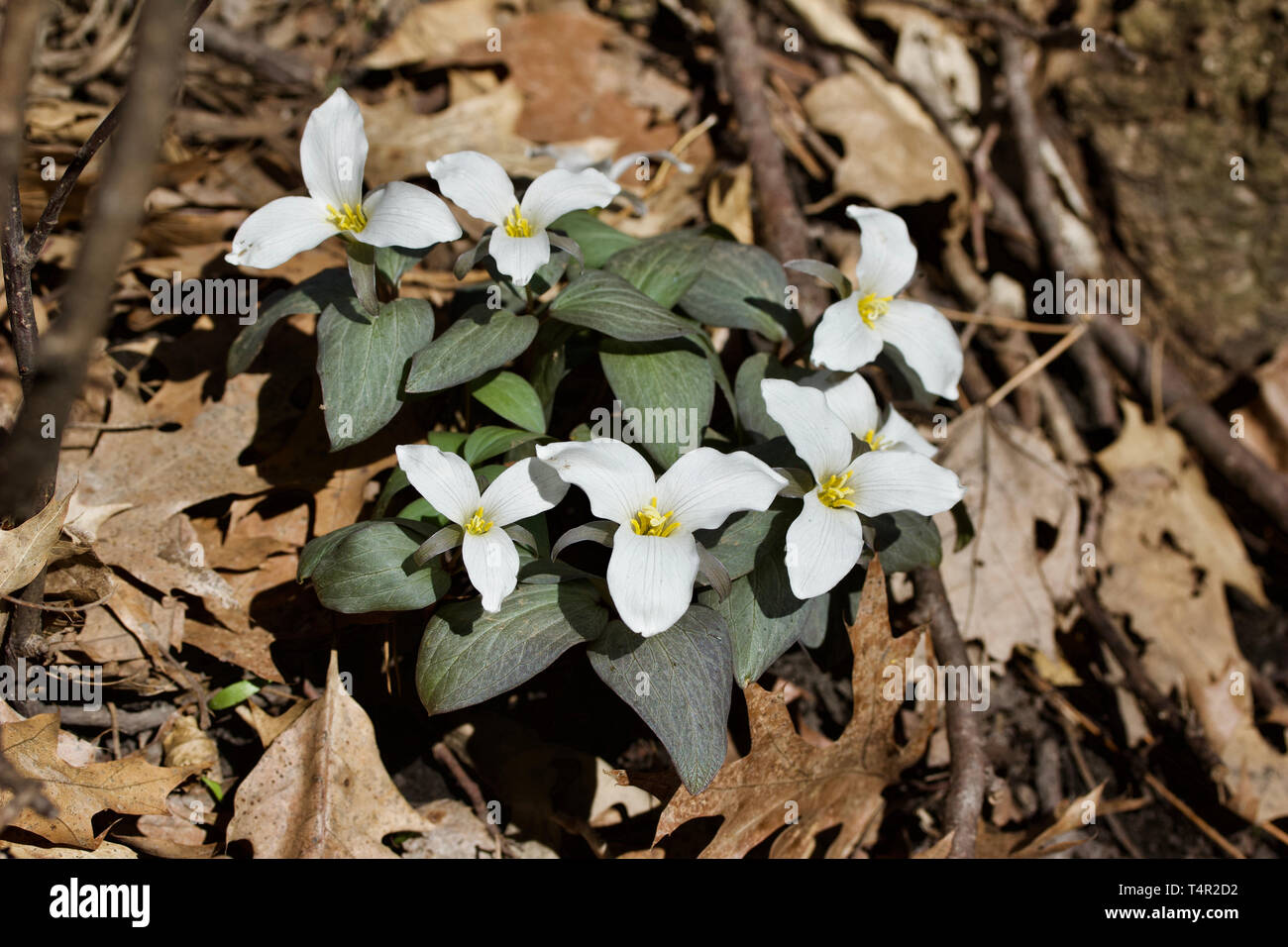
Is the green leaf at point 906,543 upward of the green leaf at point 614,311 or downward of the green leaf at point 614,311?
downward

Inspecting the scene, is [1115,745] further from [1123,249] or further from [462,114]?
[462,114]

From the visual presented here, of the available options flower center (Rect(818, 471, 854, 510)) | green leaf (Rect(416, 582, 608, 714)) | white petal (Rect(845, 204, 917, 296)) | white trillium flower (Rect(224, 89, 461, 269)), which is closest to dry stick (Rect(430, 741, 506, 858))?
green leaf (Rect(416, 582, 608, 714))

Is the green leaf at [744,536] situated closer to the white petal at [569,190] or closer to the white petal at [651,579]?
the white petal at [651,579]

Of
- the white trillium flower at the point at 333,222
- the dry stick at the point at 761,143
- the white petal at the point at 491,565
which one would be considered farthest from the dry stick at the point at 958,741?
the white trillium flower at the point at 333,222

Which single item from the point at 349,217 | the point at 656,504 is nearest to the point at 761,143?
the point at 349,217

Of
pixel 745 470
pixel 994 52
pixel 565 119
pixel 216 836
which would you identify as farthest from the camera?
pixel 994 52

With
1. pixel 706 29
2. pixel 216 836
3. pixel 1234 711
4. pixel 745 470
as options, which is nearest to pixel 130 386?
pixel 216 836

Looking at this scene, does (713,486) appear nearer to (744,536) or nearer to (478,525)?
(744,536)
